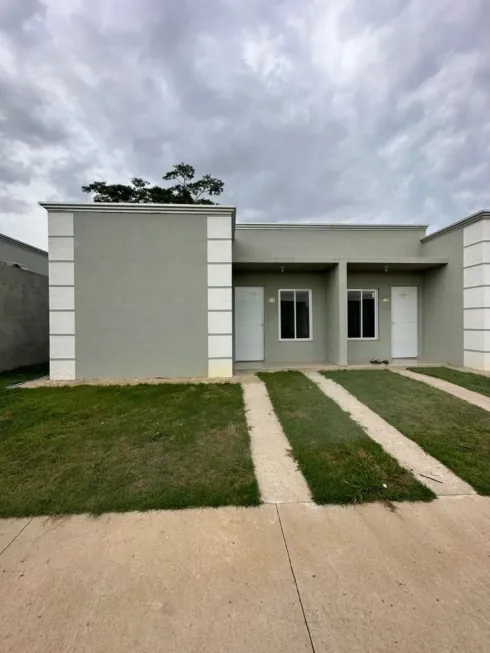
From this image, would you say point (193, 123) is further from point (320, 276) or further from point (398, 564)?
point (398, 564)

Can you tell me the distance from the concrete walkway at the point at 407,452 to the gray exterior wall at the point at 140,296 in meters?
3.85

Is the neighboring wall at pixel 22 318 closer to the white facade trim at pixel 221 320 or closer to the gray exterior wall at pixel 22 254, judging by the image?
the gray exterior wall at pixel 22 254

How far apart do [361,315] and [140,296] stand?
273 inches

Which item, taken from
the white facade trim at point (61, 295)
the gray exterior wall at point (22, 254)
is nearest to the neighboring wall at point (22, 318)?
the gray exterior wall at point (22, 254)

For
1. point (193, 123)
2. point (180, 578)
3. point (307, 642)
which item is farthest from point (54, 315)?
point (193, 123)

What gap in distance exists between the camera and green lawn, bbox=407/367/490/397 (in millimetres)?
6336

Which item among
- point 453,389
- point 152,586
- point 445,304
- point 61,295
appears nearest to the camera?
point 152,586

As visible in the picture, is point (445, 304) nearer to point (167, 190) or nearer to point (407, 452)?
point (407, 452)

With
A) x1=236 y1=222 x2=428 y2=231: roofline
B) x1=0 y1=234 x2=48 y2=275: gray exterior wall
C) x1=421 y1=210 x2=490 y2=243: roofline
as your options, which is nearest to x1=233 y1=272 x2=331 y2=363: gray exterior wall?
x1=236 y1=222 x2=428 y2=231: roofline

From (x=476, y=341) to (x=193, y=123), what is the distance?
511 inches

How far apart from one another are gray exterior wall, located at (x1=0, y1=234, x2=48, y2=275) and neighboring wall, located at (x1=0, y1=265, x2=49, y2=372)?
5.12 ft

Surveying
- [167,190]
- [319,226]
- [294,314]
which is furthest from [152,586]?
[167,190]

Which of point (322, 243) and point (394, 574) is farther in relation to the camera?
point (322, 243)

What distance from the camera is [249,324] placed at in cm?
984
